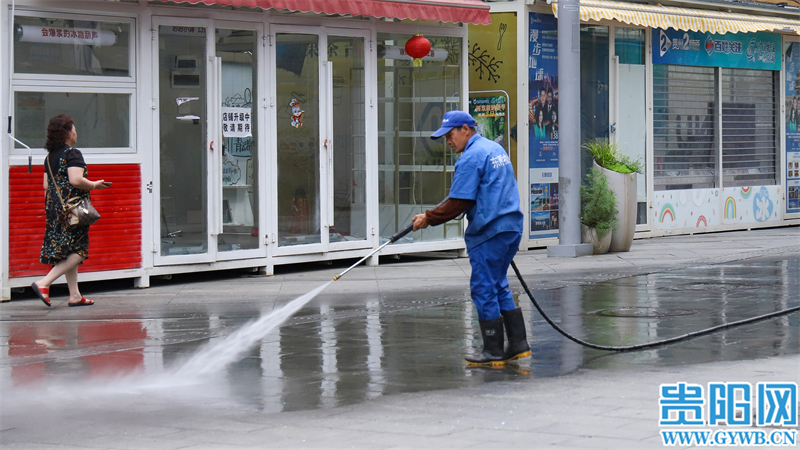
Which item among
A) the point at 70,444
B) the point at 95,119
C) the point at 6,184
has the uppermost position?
the point at 95,119

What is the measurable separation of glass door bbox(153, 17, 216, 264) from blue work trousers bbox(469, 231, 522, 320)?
559 cm

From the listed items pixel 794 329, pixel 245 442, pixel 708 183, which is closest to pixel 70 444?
pixel 245 442

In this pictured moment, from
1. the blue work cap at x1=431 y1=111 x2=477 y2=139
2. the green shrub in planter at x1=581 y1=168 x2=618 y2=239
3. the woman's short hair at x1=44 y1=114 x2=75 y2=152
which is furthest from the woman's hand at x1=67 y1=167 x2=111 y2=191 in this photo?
the green shrub in planter at x1=581 y1=168 x2=618 y2=239

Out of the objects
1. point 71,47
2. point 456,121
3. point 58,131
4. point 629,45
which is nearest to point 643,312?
point 456,121

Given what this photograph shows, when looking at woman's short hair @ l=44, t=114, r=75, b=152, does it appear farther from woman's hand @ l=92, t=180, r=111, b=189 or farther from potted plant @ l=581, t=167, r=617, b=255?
Result: potted plant @ l=581, t=167, r=617, b=255

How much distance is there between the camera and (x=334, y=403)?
6148 mm

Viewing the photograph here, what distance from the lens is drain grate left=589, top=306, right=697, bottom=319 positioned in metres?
9.42

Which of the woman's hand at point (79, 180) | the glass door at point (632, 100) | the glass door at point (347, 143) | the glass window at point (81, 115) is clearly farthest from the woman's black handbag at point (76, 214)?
the glass door at point (632, 100)

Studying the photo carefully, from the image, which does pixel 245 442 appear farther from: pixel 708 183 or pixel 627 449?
pixel 708 183

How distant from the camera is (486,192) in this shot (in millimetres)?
7191

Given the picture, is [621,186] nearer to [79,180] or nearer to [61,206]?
[79,180]

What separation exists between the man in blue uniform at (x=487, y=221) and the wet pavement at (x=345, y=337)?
1.13ft

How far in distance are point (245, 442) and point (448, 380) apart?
1.80 metres

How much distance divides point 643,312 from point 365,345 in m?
2.85
